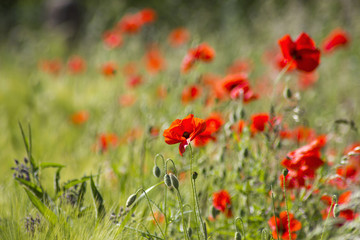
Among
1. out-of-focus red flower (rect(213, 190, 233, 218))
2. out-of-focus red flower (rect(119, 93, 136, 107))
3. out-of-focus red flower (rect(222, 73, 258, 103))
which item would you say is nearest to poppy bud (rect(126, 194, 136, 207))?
out-of-focus red flower (rect(213, 190, 233, 218))

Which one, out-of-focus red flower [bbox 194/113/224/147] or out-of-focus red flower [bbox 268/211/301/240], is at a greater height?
out-of-focus red flower [bbox 194/113/224/147]

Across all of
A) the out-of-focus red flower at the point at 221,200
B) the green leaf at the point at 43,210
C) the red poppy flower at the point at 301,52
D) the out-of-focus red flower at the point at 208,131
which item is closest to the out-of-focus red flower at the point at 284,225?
the out-of-focus red flower at the point at 221,200

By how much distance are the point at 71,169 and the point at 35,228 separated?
61 centimetres

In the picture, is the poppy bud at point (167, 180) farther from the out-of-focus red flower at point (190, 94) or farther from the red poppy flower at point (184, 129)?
the out-of-focus red flower at point (190, 94)

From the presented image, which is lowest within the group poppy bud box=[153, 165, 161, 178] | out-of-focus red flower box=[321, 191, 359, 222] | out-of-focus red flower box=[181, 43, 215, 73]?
out-of-focus red flower box=[321, 191, 359, 222]

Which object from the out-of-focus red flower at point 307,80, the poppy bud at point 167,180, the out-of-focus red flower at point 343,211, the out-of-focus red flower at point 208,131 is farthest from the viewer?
the out-of-focus red flower at point 307,80

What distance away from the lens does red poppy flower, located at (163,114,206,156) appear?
38.9 inches

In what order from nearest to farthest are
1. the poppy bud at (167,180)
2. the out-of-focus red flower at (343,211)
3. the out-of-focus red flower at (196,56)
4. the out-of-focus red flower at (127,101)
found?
1. the poppy bud at (167,180)
2. the out-of-focus red flower at (343,211)
3. the out-of-focus red flower at (196,56)
4. the out-of-focus red flower at (127,101)

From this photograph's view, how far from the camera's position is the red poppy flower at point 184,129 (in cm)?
99

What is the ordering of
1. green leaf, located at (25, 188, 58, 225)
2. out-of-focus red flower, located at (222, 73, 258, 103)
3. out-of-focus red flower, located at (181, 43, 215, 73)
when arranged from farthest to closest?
out-of-focus red flower, located at (181, 43, 215, 73), out-of-focus red flower, located at (222, 73, 258, 103), green leaf, located at (25, 188, 58, 225)

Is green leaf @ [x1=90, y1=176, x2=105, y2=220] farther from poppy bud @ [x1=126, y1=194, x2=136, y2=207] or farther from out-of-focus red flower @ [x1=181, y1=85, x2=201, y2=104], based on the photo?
out-of-focus red flower @ [x1=181, y1=85, x2=201, y2=104]

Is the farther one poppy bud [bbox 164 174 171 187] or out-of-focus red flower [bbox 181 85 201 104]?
out-of-focus red flower [bbox 181 85 201 104]

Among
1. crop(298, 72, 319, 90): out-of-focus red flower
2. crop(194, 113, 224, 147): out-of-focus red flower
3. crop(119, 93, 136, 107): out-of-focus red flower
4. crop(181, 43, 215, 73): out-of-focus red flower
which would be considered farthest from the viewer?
crop(298, 72, 319, 90): out-of-focus red flower

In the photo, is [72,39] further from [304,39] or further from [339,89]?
[304,39]
